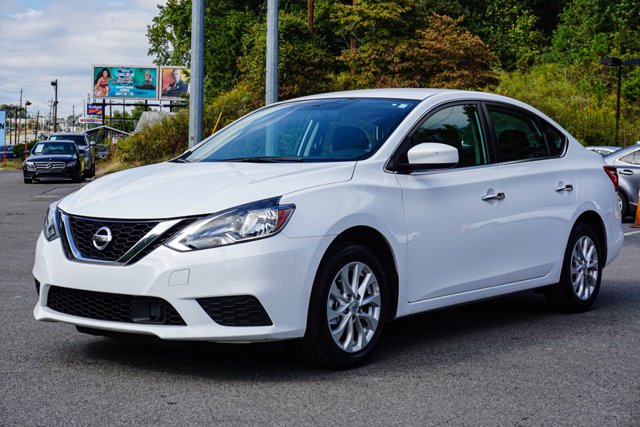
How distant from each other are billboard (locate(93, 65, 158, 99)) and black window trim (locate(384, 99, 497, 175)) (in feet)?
247

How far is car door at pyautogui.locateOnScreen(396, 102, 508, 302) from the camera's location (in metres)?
6.10

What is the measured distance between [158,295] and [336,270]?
1025 millimetres

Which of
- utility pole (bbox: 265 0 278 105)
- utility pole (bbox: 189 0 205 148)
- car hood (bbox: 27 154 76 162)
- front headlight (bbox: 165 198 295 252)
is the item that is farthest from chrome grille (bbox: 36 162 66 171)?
front headlight (bbox: 165 198 295 252)

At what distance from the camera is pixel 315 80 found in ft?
130

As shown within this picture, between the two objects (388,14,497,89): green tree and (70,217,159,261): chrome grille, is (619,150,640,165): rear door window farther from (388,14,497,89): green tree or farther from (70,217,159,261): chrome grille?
(388,14,497,89): green tree

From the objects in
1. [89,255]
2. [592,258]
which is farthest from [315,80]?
[89,255]

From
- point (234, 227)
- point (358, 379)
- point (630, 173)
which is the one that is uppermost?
point (234, 227)

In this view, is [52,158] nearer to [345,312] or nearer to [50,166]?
[50,166]

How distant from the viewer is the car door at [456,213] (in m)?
6.10

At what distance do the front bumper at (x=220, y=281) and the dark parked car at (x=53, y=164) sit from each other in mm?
28120

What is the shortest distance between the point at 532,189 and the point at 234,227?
9.33 feet

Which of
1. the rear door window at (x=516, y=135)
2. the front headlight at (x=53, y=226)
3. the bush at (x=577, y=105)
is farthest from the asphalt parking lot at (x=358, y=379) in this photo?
the bush at (x=577, y=105)

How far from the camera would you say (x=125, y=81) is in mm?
81500

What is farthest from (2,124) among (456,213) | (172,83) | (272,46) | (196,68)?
(456,213)
